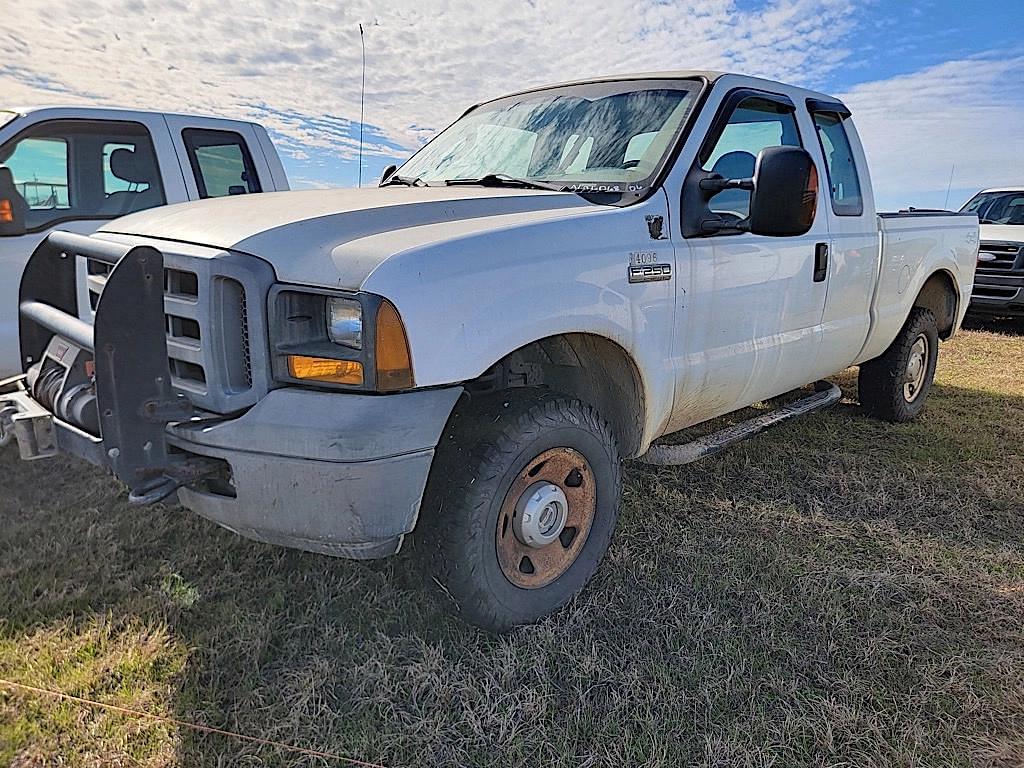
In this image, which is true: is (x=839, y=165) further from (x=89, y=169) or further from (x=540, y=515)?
(x=89, y=169)

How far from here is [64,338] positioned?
2.68 m

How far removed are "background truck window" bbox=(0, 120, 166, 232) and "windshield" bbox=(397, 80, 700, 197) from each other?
220cm

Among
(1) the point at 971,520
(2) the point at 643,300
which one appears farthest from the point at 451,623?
(1) the point at 971,520

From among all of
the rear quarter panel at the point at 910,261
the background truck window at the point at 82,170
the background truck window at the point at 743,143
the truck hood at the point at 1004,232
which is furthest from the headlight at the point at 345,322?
the truck hood at the point at 1004,232

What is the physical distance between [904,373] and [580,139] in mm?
3286

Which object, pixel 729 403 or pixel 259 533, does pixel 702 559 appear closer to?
pixel 729 403

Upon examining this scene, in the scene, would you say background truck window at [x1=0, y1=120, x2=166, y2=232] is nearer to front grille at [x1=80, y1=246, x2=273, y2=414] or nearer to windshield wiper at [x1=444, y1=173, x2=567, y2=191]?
windshield wiper at [x1=444, y1=173, x2=567, y2=191]

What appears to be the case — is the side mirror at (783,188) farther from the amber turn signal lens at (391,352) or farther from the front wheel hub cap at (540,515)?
the amber turn signal lens at (391,352)

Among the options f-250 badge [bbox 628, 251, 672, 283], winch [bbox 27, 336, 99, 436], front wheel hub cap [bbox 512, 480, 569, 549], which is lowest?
front wheel hub cap [bbox 512, 480, 569, 549]

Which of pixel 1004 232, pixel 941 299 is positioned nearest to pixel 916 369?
pixel 941 299

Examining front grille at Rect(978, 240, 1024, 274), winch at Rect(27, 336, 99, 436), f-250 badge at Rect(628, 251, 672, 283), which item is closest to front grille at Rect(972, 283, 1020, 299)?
front grille at Rect(978, 240, 1024, 274)

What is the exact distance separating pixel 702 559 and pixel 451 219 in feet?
5.92

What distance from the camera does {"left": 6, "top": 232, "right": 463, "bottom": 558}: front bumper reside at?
84.0 inches

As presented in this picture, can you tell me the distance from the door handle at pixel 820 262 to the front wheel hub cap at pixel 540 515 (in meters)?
2.07
